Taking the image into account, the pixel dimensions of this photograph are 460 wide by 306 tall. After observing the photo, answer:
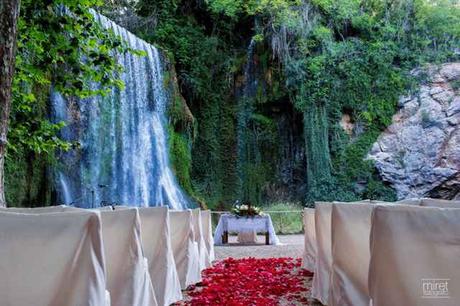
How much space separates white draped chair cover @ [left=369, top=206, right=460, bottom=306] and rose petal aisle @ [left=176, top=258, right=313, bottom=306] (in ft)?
5.23

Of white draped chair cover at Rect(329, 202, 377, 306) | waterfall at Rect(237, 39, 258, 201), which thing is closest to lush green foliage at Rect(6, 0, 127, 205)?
white draped chair cover at Rect(329, 202, 377, 306)

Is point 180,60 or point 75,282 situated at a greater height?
point 180,60

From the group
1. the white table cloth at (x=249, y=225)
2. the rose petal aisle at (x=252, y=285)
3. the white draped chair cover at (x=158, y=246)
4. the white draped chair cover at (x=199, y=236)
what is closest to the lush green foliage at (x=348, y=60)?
the white table cloth at (x=249, y=225)

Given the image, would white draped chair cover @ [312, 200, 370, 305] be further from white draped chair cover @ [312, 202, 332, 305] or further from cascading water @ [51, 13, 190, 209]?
cascading water @ [51, 13, 190, 209]

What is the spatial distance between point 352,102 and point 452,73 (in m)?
3.43

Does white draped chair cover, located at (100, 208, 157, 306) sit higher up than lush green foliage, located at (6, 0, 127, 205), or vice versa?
lush green foliage, located at (6, 0, 127, 205)

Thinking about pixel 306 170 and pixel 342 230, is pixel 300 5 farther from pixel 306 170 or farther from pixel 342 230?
pixel 342 230

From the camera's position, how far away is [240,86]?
15.1 m

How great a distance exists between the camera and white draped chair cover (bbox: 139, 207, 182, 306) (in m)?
3.06

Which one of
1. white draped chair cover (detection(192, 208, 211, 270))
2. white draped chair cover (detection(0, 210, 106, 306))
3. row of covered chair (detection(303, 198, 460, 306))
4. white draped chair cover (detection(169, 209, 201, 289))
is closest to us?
white draped chair cover (detection(0, 210, 106, 306))

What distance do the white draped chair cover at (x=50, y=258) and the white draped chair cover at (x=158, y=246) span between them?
5.16 feet

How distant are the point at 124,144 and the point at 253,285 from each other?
766 centimetres

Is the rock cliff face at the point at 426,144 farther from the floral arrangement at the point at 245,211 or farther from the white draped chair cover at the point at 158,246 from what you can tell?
the white draped chair cover at the point at 158,246

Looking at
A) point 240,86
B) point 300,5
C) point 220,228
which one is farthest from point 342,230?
point 300,5
